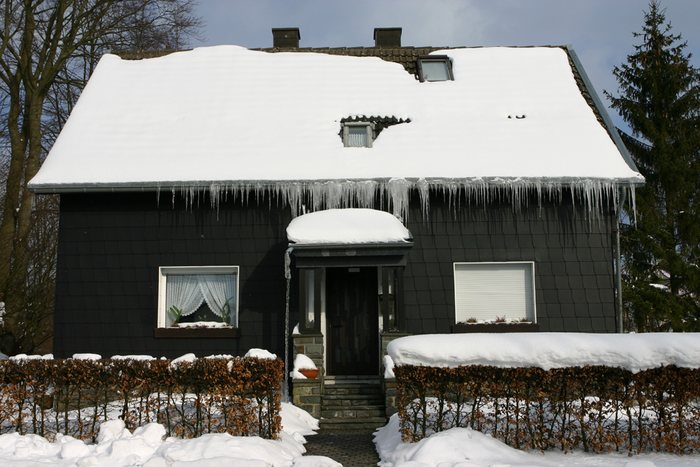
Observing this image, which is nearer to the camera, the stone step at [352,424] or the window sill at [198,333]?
the stone step at [352,424]

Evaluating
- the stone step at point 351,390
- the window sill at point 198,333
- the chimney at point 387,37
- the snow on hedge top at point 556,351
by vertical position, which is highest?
the chimney at point 387,37

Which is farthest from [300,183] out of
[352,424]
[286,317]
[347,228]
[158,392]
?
[158,392]

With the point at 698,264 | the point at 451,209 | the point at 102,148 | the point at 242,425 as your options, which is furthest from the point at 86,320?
the point at 698,264

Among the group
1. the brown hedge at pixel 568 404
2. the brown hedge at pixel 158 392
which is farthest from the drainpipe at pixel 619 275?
the brown hedge at pixel 158 392

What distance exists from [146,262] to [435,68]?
7.27 metres

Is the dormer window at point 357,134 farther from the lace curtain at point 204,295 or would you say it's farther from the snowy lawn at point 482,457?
the snowy lawn at point 482,457

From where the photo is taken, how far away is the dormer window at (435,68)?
554 inches

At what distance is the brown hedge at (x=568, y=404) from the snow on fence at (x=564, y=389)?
0.03 feet

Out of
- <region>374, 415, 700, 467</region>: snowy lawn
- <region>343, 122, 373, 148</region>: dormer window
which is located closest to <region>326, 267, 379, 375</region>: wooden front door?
<region>343, 122, 373, 148</region>: dormer window

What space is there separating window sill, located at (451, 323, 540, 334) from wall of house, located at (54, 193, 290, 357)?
2992 millimetres

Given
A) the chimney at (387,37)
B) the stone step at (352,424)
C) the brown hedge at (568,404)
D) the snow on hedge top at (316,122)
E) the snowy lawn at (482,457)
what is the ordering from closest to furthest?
the snowy lawn at (482,457) → the brown hedge at (568,404) → the stone step at (352,424) → the snow on hedge top at (316,122) → the chimney at (387,37)

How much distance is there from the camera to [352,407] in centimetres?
988

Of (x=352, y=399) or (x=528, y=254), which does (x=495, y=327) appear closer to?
(x=528, y=254)

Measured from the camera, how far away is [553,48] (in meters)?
15.1
